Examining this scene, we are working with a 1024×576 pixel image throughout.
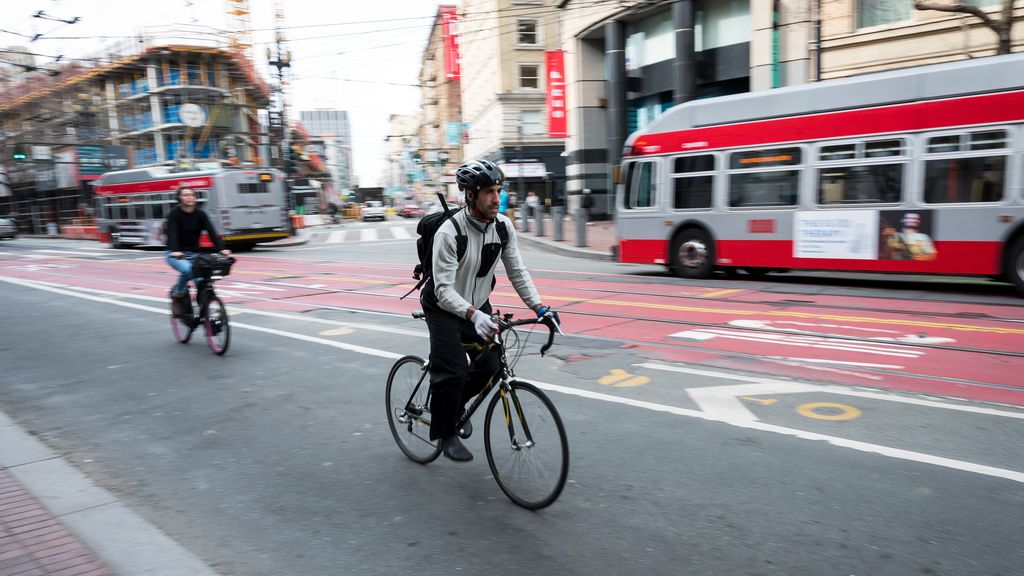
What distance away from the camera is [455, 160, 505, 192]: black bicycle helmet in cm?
355

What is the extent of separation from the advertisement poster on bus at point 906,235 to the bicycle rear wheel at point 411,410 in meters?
9.29

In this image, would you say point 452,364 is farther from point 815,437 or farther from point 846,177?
point 846,177

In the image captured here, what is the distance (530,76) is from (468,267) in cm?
5074

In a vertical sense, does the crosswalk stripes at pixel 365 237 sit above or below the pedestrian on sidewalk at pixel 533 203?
below

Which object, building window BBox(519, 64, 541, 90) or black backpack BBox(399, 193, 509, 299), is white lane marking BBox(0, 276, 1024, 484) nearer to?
black backpack BBox(399, 193, 509, 299)

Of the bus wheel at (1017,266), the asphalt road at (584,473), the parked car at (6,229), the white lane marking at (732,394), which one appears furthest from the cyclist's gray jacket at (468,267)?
the parked car at (6,229)

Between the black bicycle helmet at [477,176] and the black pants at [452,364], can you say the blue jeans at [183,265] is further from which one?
the black bicycle helmet at [477,176]

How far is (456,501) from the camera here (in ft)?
12.5

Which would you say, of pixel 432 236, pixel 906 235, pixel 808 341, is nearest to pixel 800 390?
pixel 808 341

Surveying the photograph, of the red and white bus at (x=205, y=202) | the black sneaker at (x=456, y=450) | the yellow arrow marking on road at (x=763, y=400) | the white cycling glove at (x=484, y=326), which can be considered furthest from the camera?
the red and white bus at (x=205, y=202)

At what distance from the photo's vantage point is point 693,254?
13.5 metres

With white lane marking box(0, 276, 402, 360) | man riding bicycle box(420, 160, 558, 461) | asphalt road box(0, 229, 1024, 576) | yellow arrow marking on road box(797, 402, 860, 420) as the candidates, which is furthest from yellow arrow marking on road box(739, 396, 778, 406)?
white lane marking box(0, 276, 402, 360)

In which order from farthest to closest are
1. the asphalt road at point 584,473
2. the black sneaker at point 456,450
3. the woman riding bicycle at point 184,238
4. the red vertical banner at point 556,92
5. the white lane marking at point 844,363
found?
the red vertical banner at point 556,92 → the woman riding bicycle at point 184,238 → the white lane marking at point 844,363 → the black sneaker at point 456,450 → the asphalt road at point 584,473

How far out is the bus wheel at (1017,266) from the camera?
970cm
